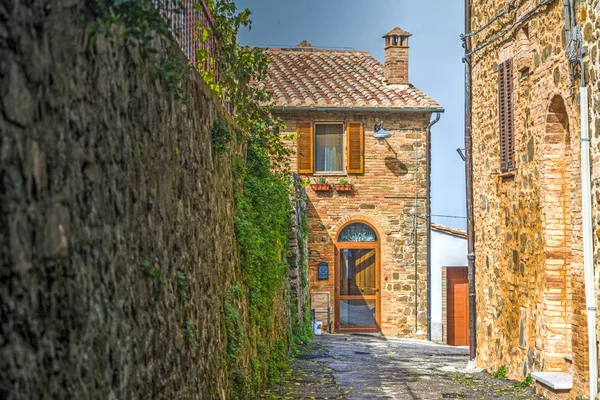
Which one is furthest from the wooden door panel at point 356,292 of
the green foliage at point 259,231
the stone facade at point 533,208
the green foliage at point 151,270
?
the green foliage at point 151,270

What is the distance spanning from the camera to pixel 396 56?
22391 mm

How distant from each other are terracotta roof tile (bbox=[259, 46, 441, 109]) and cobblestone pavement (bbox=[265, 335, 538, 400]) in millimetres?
7018

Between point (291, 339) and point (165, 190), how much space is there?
9.37m

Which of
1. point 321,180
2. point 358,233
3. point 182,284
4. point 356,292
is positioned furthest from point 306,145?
point 182,284

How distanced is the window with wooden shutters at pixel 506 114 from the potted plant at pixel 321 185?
9.26 meters

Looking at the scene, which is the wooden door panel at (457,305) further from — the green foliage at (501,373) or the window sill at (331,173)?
the green foliage at (501,373)

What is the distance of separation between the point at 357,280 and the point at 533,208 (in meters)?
11.0

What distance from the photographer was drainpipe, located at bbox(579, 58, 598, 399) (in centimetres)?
797

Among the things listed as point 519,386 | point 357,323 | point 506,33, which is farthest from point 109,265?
point 357,323

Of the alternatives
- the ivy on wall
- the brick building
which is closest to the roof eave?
the brick building

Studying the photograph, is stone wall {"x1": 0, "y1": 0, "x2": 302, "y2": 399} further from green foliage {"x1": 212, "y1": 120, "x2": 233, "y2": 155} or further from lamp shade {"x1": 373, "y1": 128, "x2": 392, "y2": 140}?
lamp shade {"x1": 373, "y1": 128, "x2": 392, "y2": 140}

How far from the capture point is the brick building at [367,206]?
21141mm

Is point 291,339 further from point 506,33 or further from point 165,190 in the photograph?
point 165,190

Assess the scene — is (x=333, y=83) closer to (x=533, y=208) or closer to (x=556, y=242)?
(x=533, y=208)
